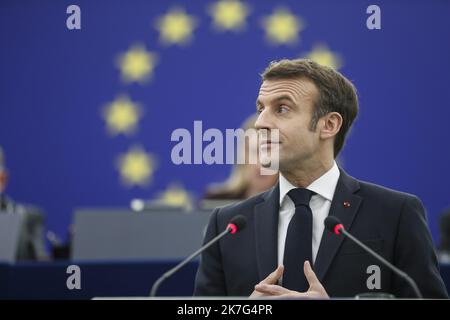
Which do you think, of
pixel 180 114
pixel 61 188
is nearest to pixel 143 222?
pixel 61 188

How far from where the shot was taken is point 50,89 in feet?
9.23

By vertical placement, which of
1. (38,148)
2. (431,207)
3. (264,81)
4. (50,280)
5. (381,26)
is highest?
(381,26)

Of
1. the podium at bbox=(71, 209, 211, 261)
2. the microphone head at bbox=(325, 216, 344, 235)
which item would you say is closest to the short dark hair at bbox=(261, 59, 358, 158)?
the microphone head at bbox=(325, 216, 344, 235)

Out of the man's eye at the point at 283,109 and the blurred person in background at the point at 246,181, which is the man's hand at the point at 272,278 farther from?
the blurred person in background at the point at 246,181

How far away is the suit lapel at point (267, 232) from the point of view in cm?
222

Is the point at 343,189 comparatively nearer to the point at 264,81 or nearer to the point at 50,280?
the point at 264,81

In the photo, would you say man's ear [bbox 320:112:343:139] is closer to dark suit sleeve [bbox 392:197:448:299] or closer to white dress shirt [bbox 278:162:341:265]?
white dress shirt [bbox 278:162:341:265]

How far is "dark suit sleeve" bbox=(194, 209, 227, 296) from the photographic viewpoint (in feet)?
A: 7.59

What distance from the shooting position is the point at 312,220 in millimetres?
2236

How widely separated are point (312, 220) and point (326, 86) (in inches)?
15.7

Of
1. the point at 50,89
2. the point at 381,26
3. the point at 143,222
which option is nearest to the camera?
the point at 381,26

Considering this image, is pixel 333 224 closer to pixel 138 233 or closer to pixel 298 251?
pixel 298 251

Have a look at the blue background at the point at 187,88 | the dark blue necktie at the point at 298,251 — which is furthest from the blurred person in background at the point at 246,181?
the dark blue necktie at the point at 298,251
